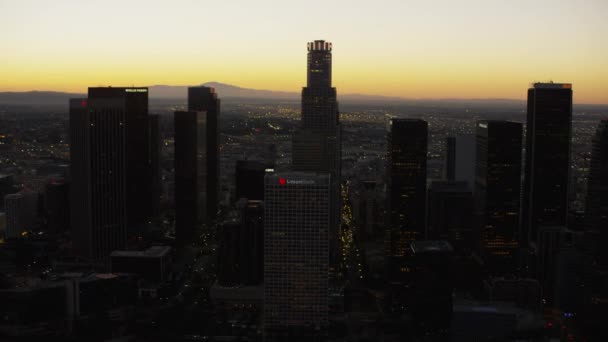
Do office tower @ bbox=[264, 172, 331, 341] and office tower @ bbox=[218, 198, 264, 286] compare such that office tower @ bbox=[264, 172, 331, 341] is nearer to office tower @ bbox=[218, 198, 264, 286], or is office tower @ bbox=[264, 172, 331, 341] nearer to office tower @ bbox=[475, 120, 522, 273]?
office tower @ bbox=[218, 198, 264, 286]

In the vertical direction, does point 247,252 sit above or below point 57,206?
below

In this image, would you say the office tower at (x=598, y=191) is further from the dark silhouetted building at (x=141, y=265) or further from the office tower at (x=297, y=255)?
the dark silhouetted building at (x=141, y=265)

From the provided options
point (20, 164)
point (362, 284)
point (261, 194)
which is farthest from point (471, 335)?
point (20, 164)

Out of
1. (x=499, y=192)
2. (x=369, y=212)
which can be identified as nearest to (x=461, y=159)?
(x=369, y=212)

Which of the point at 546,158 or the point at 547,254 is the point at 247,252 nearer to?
the point at 547,254

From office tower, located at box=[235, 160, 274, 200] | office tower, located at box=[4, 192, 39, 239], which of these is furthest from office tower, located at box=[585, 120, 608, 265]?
office tower, located at box=[4, 192, 39, 239]

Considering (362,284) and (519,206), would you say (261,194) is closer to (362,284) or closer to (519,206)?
(362,284)
